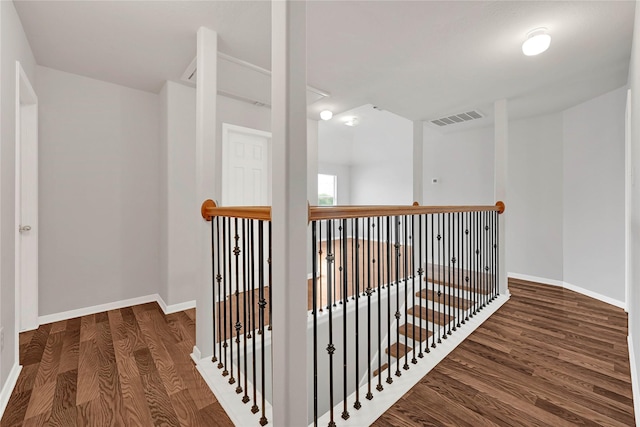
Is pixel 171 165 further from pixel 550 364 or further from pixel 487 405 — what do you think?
Answer: pixel 550 364

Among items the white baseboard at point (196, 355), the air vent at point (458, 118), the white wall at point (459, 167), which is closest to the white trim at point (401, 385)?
the white baseboard at point (196, 355)

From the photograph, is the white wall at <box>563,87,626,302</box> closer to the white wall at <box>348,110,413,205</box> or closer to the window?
the white wall at <box>348,110,413,205</box>

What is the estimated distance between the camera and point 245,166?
11.6 ft

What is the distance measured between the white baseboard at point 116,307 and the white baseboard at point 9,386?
3.17 ft

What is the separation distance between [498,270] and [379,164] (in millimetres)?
5480

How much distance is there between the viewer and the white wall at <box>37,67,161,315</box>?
8.83ft

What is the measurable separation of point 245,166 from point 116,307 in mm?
2087

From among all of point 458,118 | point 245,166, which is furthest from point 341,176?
point 245,166

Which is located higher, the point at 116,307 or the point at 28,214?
the point at 28,214

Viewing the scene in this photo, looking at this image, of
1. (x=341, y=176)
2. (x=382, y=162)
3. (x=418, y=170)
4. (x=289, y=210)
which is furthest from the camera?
(x=341, y=176)

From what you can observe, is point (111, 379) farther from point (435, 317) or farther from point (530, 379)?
point (435, 317)

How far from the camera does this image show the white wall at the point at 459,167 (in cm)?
481

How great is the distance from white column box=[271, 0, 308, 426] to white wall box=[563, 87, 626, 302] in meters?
3.96

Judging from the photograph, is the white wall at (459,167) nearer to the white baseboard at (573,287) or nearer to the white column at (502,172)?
the white baseboard at (573,287)
